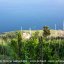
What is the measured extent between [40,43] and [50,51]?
31 cm

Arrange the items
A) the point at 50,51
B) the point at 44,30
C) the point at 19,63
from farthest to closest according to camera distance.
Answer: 1. the point at 44,30
2. the point at 50,51
3. the point at 19,63

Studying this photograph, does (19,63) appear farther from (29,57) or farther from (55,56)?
(55,56)

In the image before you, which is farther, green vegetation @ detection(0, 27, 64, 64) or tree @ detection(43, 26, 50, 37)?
tree @ detection(43, 26, 50, 37)

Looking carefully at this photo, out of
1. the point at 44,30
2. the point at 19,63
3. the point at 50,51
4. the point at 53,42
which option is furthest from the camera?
the point at 44,30

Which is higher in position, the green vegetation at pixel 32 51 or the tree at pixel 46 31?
the tree at pixel 46 31

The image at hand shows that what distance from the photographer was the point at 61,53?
7855 mm

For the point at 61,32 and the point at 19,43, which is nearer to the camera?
the point at 19,43

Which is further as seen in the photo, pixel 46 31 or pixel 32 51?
pixel 46 31

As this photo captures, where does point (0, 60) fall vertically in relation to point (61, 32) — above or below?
below

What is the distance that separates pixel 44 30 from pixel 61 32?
1022 millimetres

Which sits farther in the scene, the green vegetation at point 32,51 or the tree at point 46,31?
the tree at point 46,31

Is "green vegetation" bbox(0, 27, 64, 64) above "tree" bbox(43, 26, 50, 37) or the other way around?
the other way around

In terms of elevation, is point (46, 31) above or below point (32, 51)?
above

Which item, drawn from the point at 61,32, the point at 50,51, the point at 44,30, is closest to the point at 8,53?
the point at 50,51
